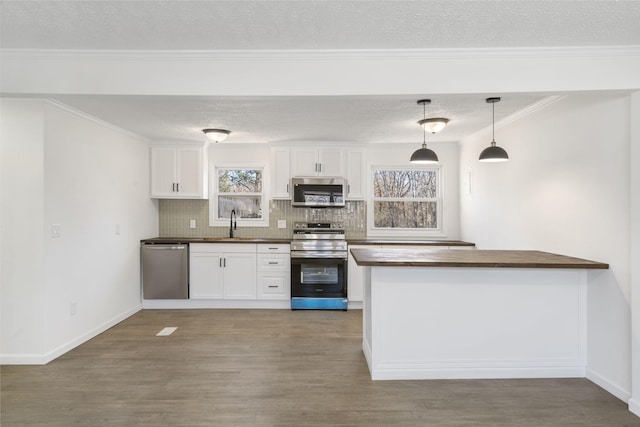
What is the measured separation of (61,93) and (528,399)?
3796 mm

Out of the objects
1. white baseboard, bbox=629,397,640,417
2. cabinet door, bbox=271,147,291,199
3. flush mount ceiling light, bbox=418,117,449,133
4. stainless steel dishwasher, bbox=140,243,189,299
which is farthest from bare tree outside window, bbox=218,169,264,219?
white baseboard, bbox=629,397,640,417

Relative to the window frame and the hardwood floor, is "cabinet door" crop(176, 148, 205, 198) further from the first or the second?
the window frame

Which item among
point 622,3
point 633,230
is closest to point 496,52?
point 622,3

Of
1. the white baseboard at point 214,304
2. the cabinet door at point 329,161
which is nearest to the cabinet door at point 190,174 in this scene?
the white baseboard at point 214,304

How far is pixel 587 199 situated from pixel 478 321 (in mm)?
1260

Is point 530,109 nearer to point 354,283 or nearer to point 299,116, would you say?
point 299,116

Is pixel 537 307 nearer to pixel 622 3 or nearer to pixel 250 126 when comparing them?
pixel 622 3

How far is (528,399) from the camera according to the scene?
2.45 meters

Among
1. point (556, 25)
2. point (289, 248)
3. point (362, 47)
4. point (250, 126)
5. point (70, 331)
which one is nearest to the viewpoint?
point (556, 25)

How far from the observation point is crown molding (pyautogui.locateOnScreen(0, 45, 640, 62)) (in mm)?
2266

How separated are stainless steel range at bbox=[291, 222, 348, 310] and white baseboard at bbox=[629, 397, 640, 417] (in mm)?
2934

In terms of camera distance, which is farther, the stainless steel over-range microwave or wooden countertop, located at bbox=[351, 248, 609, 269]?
the stainless steel over-range microwave

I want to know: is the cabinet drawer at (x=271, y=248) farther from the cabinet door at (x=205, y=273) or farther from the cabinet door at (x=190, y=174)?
the cabinet door at (x=190, y=174)

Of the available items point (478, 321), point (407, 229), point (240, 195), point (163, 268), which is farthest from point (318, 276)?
point (478, 321)
